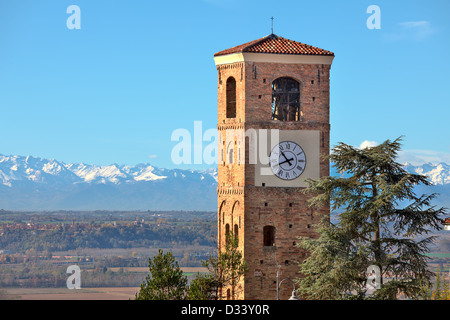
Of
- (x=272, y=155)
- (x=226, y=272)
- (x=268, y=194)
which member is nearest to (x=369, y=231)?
(x=268, y=194)

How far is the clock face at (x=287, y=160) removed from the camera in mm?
56750

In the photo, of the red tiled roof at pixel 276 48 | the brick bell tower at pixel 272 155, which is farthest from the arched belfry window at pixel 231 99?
the red tiled roof at pixel 276 48

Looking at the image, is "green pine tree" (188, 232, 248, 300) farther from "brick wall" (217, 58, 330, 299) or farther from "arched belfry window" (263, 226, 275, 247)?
→ "arched belfry window" (263, 226, 275, 247)

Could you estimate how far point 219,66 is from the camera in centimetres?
5859

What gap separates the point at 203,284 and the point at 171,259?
2.84 meters

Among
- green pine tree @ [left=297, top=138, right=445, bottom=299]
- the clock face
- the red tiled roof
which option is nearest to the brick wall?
the red tiled roof

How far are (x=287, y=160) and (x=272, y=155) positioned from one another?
1.06 m

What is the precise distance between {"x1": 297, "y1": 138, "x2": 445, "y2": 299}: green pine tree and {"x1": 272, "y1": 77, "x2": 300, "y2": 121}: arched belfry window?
6.43 m

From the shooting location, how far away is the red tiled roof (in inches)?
2232

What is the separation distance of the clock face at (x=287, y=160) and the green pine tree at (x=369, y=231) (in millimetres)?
3928

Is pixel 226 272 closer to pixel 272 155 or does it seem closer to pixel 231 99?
pixel 272 155

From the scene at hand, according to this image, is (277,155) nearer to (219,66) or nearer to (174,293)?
(219,66)
